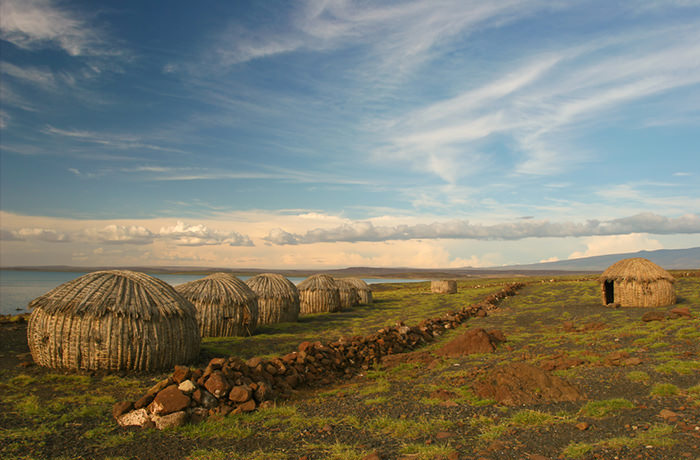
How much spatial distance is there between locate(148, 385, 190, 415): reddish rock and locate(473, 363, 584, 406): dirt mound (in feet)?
20.7

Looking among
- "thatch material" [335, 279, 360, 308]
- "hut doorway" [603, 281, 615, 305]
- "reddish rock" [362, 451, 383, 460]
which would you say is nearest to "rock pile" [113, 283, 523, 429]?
"reddish rock" [362, 451, 383, 460]

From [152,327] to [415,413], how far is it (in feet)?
26.7

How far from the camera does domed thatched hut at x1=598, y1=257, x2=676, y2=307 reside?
24156 mm

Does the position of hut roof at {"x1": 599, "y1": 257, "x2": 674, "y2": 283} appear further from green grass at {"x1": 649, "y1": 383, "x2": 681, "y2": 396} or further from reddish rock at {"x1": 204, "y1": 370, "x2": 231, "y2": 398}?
reddish rock at {"x1": 204, "y1": 370, "x2": 231, "y2": 398}

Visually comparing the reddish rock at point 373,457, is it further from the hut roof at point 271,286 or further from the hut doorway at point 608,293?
the hut doorway at point 608,293

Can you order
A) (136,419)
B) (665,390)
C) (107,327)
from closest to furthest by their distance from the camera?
1. (136,419)
2. (665,390)
3. (107,327)

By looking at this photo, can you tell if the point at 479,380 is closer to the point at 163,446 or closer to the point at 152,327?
the point at 163,446

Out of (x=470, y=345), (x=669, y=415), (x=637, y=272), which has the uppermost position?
(x=637, y=272)

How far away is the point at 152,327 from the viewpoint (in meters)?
12.3

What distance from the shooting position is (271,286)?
2458 centimetres

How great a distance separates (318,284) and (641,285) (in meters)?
20.9

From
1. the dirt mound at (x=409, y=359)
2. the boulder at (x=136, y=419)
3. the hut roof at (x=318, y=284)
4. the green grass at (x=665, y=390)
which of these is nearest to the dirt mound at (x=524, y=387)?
the green grass at (x=665, y=390)

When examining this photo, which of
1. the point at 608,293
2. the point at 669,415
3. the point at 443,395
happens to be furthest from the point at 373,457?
the point at 608,293

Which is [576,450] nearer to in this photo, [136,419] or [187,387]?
[187,387]
